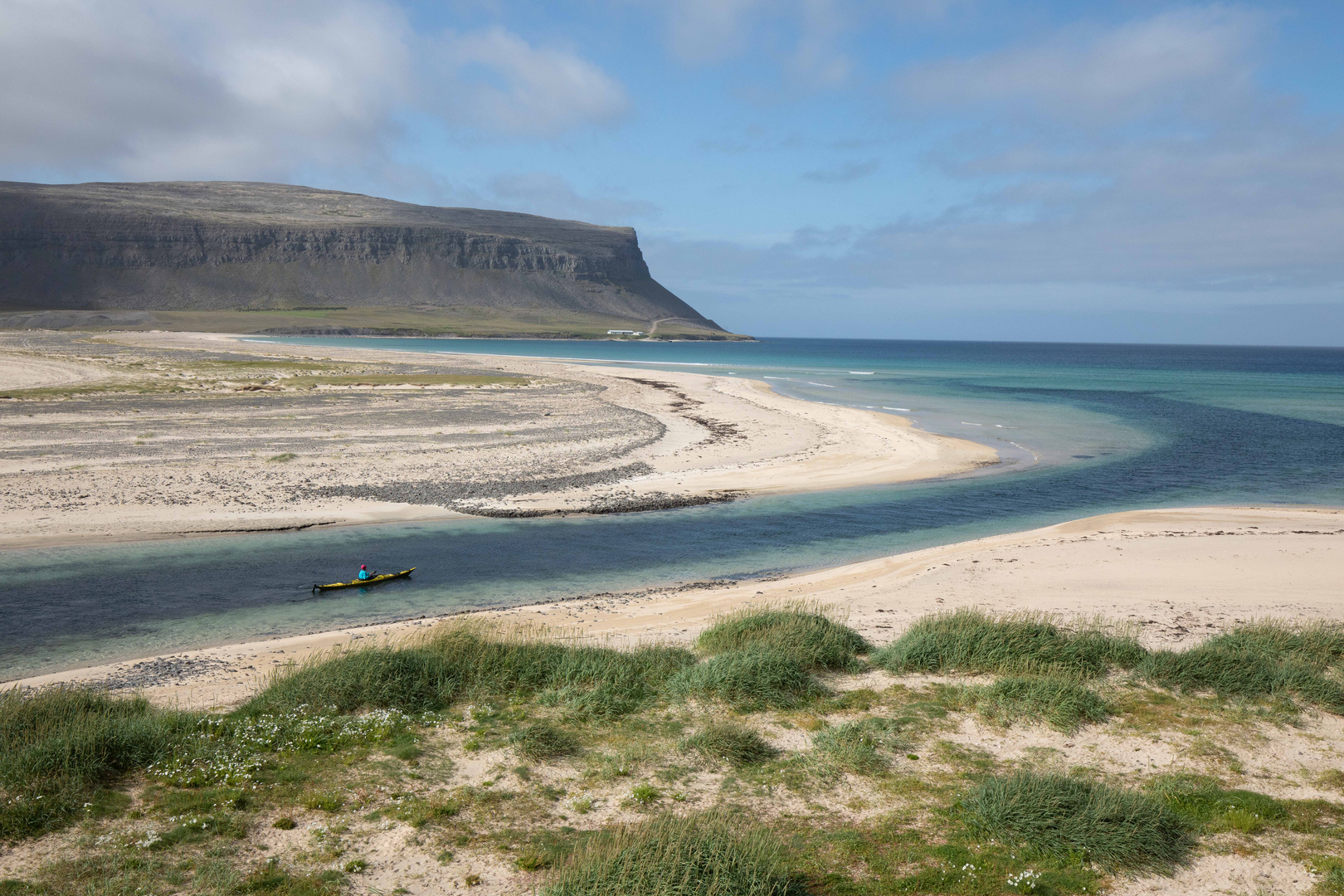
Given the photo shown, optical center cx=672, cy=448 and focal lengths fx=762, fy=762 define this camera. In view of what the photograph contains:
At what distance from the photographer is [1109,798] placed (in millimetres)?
6746

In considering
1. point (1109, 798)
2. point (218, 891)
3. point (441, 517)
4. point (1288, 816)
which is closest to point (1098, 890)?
point (1109, 798)

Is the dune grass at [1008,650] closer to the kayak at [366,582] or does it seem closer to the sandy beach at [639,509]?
the sandy beach at [639,509]

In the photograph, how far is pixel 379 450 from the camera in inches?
1069

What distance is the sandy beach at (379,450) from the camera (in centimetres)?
1952

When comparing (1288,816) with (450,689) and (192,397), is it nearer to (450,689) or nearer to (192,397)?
(450,689)

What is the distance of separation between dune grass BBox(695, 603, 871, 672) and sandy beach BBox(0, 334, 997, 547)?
10.3 metres

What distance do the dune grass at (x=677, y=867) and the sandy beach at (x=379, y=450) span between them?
50.1 feet

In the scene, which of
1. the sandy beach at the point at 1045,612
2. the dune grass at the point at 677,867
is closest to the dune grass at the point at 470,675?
the sandy beach at the point at 1045,612

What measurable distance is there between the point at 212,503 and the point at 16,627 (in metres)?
7.65

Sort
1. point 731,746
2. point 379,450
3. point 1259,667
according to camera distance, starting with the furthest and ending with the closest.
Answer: point 379,450 → point 1259,667 → point 731,746

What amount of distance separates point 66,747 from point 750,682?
7003mm

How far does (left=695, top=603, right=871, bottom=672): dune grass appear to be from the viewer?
34.3 feet

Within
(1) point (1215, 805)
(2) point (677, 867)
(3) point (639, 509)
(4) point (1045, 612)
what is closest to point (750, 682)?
(2) point (677, 867)

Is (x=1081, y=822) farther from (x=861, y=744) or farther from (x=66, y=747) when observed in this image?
(x=66, y=747)
